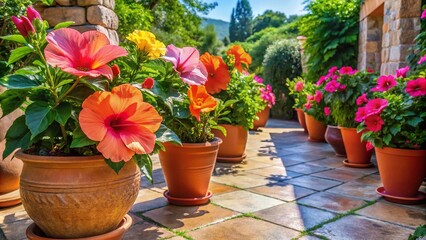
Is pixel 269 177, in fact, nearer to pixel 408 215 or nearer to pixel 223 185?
pixel 223 185

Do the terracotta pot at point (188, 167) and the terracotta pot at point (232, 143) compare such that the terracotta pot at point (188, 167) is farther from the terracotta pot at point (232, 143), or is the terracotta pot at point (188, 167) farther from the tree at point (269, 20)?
the tree at point (269, 20)

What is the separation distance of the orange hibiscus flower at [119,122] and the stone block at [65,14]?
7.05 feet

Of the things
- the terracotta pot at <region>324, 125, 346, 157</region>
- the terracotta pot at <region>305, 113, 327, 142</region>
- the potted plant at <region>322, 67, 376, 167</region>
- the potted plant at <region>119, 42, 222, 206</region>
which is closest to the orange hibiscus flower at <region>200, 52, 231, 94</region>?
the potted plant at <region>119, 42, 222, 206</region>

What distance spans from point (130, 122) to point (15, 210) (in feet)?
4.31

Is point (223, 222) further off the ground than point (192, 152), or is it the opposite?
point (192, 152)

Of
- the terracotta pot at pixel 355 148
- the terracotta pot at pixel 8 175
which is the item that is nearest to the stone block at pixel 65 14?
the terracotta pot at pixel 8 175

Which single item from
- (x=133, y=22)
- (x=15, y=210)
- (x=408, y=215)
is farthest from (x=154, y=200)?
(x=133, y=22)

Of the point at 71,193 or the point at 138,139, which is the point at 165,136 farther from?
the point at 71,193

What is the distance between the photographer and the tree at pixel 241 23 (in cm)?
3316

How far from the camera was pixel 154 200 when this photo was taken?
224 cm

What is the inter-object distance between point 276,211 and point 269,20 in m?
28.2

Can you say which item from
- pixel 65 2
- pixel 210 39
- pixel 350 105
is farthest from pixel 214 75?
pixel 210 39

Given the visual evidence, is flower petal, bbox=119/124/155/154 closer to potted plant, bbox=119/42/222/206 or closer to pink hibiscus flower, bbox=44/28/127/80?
pink hibiscus flower, bbox=44/28/127/80

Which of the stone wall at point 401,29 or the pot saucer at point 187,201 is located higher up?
the stone wall at point 401,29
